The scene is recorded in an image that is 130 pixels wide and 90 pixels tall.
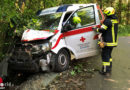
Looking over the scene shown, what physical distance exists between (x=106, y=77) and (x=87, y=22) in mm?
1977

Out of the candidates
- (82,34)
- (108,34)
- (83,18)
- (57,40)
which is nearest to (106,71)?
(108,34)

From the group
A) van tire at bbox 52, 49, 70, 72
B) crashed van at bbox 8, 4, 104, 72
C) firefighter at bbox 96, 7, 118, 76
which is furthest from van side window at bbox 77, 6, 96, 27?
van tire at bbox 52, 49, 70, 72

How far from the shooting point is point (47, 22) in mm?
4918

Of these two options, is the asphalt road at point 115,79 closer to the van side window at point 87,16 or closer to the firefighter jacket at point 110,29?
the firefighter jacket at point 110,29

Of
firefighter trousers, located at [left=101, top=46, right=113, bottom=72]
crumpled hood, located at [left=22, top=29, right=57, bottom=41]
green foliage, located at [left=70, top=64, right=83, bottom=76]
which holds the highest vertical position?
crumpled hood, located at [left=22, top=29, right=57, bottom=41]

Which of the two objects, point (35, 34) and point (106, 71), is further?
point (106, 71)

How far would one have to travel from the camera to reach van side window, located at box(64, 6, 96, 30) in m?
4.91

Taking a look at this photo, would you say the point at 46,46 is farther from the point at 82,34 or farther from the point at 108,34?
the point at 108,34

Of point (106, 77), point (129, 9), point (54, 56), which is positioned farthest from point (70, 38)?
point (129, 9)

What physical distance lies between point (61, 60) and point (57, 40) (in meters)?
0.64

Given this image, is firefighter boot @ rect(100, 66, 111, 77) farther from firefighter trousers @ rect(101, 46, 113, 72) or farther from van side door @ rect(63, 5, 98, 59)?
van side door @ rect(63, 5, 98, 59)

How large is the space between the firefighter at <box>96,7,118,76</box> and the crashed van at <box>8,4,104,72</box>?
66cm

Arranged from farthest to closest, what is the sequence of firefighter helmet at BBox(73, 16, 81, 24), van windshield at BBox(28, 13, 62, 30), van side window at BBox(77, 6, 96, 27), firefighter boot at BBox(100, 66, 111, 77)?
van side window at BBox(77, 6, 96, 27), firefighter helmet at BBox(73, 16, 81, 24), van windshield at BBox(28, 13, 62, 30), firefighter boot at BBox(100, 66, 111, 77)

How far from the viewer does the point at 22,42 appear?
14.2 feet
